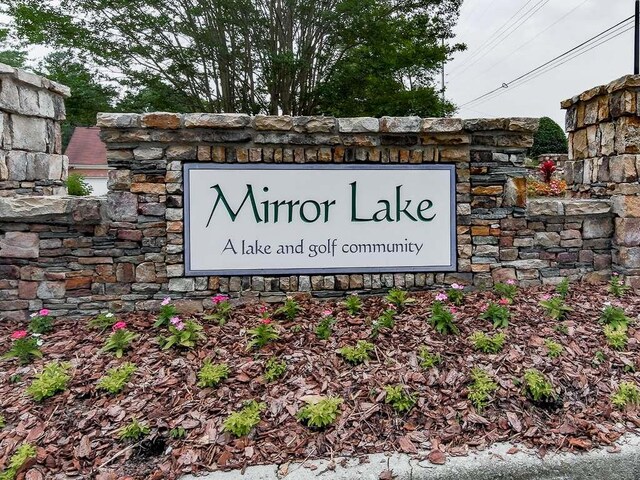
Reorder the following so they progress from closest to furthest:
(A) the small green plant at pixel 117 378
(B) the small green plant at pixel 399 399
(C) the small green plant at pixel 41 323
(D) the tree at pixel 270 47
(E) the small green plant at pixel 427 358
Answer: (B) the small green plant at pixel 399 399
(A) the small green plant at pixel 117 378
(E) the small green plant at pixel 427 358
(C) the small green plant at pixel 41 323
(D) the tree at pixel 270 47

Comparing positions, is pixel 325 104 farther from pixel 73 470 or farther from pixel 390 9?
pixel 73 470

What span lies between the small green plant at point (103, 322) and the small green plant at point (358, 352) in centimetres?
148

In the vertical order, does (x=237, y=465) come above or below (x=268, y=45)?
below

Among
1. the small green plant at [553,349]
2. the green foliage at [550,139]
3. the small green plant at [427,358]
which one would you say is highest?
the green foliage at [550,139]

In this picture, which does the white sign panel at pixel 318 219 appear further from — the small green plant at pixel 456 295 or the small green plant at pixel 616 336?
the small green plant at pixel 616 336

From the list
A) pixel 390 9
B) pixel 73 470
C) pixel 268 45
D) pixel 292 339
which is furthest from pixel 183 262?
pixel 390 9

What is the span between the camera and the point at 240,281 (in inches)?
129

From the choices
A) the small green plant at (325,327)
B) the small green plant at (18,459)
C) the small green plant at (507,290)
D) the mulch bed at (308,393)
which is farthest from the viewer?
the small green plant at (507,290)

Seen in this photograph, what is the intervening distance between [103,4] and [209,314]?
271 inches

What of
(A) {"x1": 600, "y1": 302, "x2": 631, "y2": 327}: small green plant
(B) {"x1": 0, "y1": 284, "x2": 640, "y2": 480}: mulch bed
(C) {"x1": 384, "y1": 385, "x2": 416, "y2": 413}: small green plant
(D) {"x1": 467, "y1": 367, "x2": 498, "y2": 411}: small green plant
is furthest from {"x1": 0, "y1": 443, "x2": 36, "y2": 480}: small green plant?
(A) {"x1": 600, "y1": 302, "x2": 631, "y2": 327}: small green plant

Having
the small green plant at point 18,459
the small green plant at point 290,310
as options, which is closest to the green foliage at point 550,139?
the small green plant at point 290,310

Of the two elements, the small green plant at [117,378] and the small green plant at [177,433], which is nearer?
the small green plant at [177,433]

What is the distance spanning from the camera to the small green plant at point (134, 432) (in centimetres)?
217

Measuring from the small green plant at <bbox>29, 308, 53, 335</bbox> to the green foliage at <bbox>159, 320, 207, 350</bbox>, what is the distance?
809 millimetres
